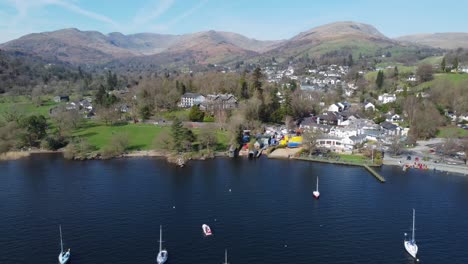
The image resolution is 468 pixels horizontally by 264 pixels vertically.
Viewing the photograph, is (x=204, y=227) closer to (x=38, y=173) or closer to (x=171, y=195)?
(x=171, y=195)

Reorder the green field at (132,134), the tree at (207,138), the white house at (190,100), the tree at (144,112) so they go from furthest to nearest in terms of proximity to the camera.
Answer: the white house at (190,100), the tree at (144,112), the green field at (132,134), the tree at (207,138)

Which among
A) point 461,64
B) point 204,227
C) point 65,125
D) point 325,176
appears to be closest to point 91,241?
point 204,227

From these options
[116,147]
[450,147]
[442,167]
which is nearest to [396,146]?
[450,147]

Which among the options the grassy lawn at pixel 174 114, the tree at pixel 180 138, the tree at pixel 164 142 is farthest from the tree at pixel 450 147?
the grassy lawn at pixel 174 114

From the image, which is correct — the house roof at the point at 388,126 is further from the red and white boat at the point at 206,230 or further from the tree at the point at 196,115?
the red and white boat at the point at 206,230

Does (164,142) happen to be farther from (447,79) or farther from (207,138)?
(447,79)
